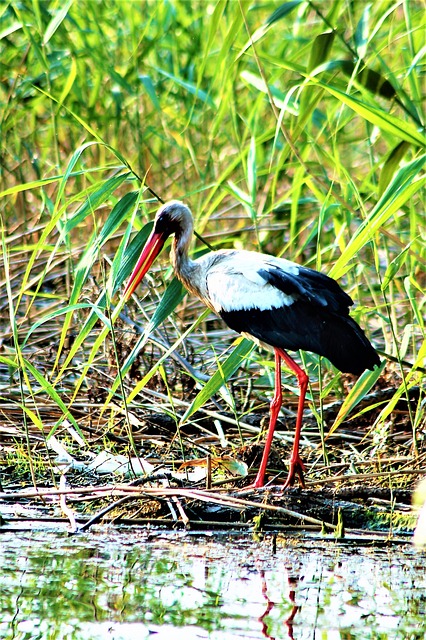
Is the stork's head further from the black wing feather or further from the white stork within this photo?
the black wing feather

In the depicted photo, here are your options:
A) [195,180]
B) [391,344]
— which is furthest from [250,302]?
[195,180]

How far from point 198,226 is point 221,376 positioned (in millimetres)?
2186

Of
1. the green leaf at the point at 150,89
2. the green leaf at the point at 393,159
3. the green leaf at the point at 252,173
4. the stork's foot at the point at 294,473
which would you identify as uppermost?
the green leaf at the point at 150,89

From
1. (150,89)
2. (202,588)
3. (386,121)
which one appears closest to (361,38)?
(386,121)

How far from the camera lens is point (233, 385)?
615cm

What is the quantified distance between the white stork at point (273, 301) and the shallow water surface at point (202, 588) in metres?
0.70

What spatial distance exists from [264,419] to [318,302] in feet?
3.63

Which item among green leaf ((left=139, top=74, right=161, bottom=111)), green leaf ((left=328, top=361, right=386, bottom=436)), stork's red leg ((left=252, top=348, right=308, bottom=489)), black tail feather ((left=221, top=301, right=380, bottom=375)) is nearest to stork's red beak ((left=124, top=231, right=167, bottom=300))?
black tail feather ((left=221, top=301, right=380, bottom=375))

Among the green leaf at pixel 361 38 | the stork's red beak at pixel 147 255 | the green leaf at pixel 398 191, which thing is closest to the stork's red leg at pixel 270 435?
the stork's red beak at pixel 147 255

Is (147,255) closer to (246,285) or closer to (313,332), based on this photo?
(246,285)

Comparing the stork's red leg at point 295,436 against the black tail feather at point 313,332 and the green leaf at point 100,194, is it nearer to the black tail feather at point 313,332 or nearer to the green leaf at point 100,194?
the black tail feather at point 313,332

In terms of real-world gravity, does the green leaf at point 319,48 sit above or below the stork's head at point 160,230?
above

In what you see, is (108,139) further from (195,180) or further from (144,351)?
(144,351)

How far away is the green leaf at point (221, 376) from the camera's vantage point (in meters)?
4.73
